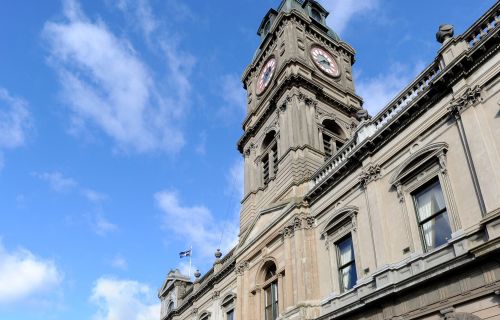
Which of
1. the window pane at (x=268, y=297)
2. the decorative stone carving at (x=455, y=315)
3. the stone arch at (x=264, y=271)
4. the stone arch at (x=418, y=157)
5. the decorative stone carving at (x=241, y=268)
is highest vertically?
the stone arch at (x=418, y=157)

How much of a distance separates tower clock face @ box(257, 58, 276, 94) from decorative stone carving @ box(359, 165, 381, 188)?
15061 millimetres

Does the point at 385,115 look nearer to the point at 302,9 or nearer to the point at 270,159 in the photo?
the point at 270,159

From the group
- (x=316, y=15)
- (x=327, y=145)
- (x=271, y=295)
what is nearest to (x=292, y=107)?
(x=327, y=145)

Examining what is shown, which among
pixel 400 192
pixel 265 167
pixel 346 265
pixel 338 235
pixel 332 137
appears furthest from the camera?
pixel 265 167

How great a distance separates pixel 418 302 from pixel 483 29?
362 inches

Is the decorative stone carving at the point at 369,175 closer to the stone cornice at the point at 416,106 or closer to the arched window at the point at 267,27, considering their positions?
Result: the stone cornice at the point at 416,106

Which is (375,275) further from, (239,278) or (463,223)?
(239,278)

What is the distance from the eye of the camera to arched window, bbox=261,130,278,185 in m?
27.7

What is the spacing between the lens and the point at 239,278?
2527 cm

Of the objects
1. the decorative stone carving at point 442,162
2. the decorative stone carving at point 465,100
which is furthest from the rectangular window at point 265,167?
the decorative stone carving at point 465,100

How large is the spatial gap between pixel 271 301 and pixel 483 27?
1496 cm

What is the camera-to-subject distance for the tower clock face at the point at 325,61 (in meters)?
32.0

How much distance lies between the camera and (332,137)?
2786 cm

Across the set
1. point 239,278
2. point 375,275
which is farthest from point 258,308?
point 375,275
